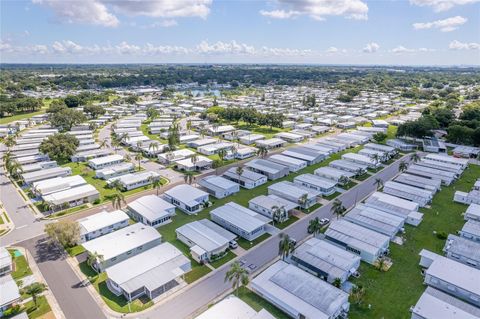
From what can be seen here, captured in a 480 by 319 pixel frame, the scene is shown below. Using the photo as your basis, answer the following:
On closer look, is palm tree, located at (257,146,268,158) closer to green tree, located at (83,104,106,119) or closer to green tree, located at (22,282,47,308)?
green tree, located at (22,282,47,308)

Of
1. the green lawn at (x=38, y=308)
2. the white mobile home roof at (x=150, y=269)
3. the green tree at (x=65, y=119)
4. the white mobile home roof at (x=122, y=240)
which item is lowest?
the green lawn at (x=38, y=308)

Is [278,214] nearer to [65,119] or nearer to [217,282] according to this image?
[217,282]

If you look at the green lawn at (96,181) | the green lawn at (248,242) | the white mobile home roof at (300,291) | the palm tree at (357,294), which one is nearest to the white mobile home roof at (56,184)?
the green lawn at (96,181)

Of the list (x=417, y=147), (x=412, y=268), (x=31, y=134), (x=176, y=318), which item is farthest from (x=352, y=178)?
(x=31, y=134)

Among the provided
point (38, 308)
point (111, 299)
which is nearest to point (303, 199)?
point (111, 299)

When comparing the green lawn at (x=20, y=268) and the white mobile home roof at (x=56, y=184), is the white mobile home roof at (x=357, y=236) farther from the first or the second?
the white mobile home roof at (x=56, y=184)

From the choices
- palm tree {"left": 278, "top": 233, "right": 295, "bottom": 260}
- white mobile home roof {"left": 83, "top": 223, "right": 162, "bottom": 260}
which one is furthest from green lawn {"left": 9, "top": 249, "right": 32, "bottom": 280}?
palm tree {"left": 278, "top": 233, "right": 295, "bottom": 260}

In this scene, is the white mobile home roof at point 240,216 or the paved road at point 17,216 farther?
the white mobile home roof at point 240,216
